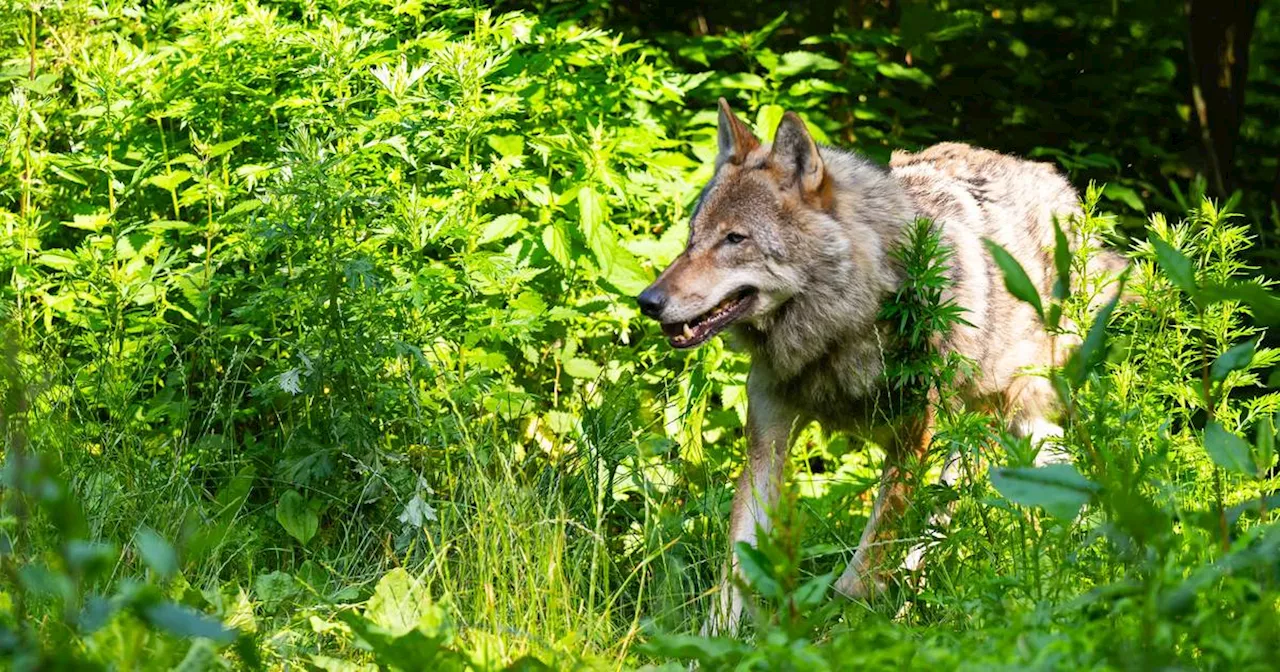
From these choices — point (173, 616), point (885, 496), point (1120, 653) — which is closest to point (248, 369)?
point (885, 496)

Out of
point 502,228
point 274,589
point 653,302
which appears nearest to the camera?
point 274,589

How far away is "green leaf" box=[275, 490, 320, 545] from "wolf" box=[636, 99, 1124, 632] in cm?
128

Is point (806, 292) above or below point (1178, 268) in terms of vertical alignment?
below

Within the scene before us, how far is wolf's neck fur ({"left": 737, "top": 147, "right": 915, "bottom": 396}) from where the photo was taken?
432cm

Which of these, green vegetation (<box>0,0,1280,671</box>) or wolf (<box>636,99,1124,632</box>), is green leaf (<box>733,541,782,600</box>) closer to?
green vegetation (<box>0,0,1280,671</box>)

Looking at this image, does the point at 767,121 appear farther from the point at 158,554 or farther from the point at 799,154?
the point at 158,554

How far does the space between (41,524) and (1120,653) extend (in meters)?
3.03

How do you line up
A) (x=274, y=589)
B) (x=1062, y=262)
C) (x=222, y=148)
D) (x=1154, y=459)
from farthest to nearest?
(x=222, y=148)
(x=274, y=589)
(x=1154, y=459)
(x=1062, y=262)

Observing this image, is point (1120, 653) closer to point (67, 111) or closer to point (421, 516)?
point (421, 516)

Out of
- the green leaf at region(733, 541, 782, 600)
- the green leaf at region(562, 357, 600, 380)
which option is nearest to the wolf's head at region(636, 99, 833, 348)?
the green leaf at region(562, 357, 600, 380)

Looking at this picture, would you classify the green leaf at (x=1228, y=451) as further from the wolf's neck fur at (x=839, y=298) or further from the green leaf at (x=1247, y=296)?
the wolf's neck fur at (x=839, y=298)

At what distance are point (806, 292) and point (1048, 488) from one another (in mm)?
2288

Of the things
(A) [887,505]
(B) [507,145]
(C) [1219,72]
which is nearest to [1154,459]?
(A) [887,505]

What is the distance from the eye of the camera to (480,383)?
445 cm
